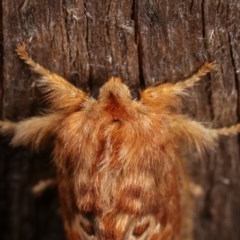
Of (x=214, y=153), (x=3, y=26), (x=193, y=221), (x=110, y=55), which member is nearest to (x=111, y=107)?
(x=110, y=55)

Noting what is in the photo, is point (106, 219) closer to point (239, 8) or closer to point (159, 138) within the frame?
point (159, 138)

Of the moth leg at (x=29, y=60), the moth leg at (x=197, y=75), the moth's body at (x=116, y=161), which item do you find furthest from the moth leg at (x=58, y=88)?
the moth leg at (x=197, y=75)

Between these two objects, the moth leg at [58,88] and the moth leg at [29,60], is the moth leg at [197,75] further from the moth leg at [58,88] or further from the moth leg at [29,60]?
the moth leg at [29,60]

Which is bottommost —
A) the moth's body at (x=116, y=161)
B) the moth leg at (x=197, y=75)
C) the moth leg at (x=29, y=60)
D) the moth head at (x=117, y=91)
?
the moth's body at (x=116, y=161)

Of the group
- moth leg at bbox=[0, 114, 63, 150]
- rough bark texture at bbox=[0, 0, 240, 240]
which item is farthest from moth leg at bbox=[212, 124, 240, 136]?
moth leg at bbox=[0, 114, 63, 150]

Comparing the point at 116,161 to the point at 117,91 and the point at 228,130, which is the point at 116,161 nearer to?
the point at 117,91

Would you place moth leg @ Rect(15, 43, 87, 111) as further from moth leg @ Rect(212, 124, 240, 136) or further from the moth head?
moth leg @ Rect(212, 124, 240, 136)

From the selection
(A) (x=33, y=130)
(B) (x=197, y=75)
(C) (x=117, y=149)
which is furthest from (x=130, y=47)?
(A) (x=33, y=130)
